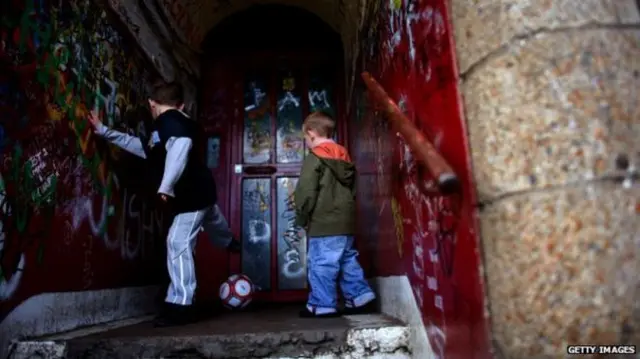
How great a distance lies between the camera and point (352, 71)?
3596mm

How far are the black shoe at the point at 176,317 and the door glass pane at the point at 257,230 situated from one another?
4.86ft

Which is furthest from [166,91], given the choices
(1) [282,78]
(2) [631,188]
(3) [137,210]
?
(2) [631,188]

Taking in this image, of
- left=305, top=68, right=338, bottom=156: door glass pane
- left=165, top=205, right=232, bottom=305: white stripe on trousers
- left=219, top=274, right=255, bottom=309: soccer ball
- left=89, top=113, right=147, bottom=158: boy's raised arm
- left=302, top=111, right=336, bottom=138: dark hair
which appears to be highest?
left=305, top=68, right=338, bottom=156: door glass pane

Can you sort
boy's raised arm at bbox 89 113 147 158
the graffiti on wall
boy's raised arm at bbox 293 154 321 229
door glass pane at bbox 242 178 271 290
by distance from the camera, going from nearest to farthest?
the graffiti on wall → boy's raised arm at bbox 89 113 147 158 → boy's raised arm at bbox 293 154 321 229 → door glass pane at bbox 242 178 271 290

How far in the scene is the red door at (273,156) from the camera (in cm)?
400

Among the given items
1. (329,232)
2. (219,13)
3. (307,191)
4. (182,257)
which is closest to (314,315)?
(329,232)

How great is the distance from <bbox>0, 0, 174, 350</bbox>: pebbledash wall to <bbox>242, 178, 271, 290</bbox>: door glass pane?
1101 mm

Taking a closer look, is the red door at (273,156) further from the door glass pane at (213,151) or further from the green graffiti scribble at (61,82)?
the green graffiti scribble at (61,82)

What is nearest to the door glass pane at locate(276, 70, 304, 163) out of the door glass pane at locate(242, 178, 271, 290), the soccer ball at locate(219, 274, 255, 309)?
the door glass pane at locate(242, 178, 271, 290)

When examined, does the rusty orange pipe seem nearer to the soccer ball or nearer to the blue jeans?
the blue jeans

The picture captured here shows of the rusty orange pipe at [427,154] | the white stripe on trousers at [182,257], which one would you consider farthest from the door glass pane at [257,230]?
the rusty orange pipe at [427,154]

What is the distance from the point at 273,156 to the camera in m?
4.18

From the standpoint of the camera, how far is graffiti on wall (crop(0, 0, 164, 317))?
5.78 feet

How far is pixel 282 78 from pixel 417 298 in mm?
3048
